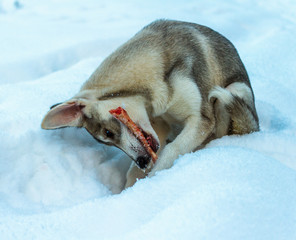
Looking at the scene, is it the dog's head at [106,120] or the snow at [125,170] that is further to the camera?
the dog's head at [106,120]

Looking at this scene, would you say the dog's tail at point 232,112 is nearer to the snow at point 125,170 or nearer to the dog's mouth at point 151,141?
the snow at point 125,170

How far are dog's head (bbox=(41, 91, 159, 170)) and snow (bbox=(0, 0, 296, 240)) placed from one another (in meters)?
0.19

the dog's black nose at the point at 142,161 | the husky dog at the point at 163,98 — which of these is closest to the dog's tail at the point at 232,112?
the husky dog at the point at 163,98

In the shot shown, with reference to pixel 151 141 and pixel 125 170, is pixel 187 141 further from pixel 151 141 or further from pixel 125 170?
pixel 125 170

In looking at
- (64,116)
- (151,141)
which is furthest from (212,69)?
(64,116)

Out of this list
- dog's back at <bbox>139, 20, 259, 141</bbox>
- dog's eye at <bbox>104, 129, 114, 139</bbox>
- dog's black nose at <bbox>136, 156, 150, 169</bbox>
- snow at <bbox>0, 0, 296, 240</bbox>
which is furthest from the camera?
dog's back at <bbox>139, 20, 259, 141</bbox>

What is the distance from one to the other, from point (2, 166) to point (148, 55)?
124 centimetres

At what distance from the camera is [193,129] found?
2.52 meters

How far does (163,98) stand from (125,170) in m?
0.60

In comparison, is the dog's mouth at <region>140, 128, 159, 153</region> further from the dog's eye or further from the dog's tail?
the dog's tail

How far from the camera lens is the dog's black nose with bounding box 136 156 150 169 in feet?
7.67

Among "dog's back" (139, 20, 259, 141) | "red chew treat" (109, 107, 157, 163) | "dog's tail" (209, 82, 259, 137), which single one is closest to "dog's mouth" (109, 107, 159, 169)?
"red chew treat" (109, 107, 157, 163)

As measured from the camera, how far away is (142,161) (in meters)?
2.35

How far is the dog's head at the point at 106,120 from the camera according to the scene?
93.3 inches
